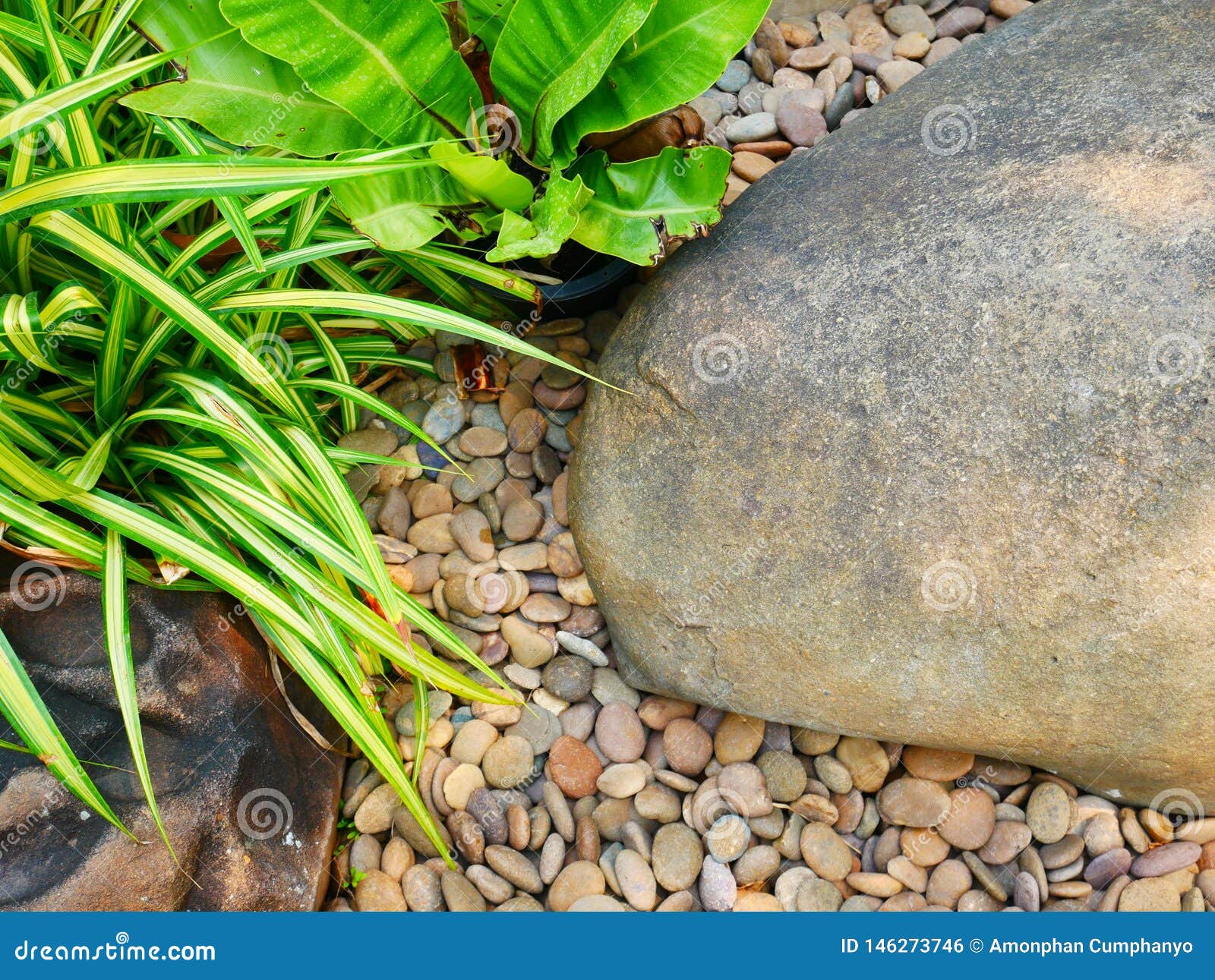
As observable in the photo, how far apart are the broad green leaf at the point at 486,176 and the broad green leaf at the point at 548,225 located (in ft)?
0.16

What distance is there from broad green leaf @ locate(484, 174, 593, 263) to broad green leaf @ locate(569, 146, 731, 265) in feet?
0.16

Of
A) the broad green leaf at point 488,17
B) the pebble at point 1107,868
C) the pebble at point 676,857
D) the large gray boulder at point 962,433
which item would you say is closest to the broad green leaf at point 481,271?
the large gray boulder at point 962,433

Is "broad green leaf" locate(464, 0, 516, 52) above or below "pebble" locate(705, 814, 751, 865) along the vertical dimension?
above

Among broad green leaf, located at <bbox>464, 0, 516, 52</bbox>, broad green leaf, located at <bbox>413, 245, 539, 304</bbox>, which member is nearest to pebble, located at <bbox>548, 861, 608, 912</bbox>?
broad green leaf, located at <bbox>413, 245, 539, 304</bbox>

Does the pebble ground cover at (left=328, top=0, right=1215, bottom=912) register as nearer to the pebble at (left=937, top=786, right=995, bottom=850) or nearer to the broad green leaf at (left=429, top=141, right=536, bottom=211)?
the pebble at (left=937, top=786, right=995, bottom=850)

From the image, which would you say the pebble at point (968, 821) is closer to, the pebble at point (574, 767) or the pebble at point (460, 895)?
the pebble at point (574, 767)

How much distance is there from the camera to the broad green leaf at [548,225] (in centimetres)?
154

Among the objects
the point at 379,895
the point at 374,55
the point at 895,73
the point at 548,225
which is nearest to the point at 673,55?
the point at 548,225

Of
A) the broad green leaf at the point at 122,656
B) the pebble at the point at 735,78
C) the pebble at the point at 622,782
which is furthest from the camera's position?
the pebble at the point at 735,78

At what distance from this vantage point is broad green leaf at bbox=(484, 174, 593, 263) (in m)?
1.54

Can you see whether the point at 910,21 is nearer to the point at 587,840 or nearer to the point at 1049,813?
the point at 1049,813

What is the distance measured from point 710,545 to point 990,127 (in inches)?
34.2

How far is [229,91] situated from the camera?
1.54m

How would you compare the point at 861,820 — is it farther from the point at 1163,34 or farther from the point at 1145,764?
the point at 1163,34
